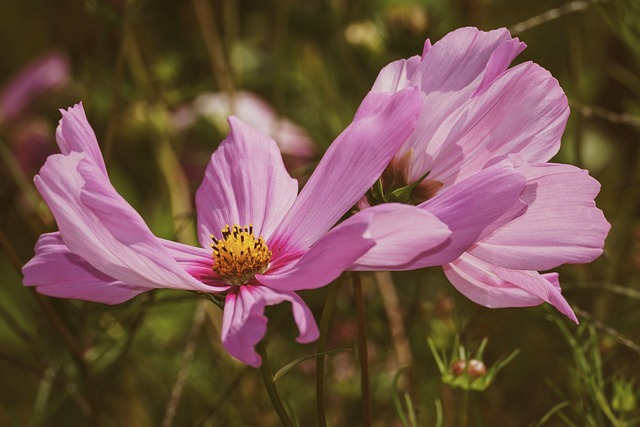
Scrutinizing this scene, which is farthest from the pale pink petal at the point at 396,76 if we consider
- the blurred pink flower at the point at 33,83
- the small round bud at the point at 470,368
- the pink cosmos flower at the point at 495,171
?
the blurred pink flower at the point at 33,83

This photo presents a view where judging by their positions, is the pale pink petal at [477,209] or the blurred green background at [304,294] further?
the blurred green background at [304,294]

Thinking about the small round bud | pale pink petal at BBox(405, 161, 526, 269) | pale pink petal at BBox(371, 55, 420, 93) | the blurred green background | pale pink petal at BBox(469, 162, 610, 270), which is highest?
pale pink petal at BBox(371, 55, 420, 93)

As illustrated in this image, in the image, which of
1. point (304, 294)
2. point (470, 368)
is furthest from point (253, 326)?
point (304, 294)

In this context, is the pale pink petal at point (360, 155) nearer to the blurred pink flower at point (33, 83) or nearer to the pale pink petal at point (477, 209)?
the pale pink petal at point (477, 209)

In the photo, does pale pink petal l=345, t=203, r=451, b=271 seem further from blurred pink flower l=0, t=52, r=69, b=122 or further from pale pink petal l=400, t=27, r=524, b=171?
blurred pink flower l=0, t=52, r=69, b=122

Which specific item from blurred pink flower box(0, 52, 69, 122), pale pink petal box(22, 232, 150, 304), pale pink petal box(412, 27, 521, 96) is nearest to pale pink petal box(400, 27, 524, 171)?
pale pink petal box(412, 27, 521, 96)

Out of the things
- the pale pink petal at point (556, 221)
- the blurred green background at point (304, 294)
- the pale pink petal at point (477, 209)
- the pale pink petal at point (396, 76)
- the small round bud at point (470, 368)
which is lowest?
the blurred green background at point (304, 294)

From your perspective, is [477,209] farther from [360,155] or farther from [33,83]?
[33,83]
